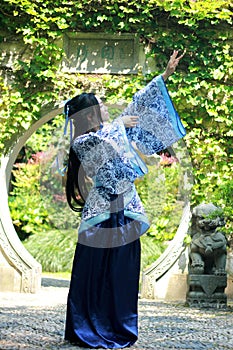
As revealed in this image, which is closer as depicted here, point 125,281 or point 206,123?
point 125,281

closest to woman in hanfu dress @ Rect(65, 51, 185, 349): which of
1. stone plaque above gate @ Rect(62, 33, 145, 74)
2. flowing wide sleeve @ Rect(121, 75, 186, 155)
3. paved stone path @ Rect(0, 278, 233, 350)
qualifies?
flowing wide sleeve @ Rect(121, 75, 186, 155)

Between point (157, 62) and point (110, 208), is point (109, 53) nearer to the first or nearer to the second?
point (157, 62)

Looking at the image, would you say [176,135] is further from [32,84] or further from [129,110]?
[32,84]

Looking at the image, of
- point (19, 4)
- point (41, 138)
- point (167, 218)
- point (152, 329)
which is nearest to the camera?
point (152, 329)

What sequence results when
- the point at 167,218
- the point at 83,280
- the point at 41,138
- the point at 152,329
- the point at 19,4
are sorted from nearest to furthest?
the point at 83,280 → the point at 152,329 → the point at 19,4 → the point at 167,218 → the point at 41,138

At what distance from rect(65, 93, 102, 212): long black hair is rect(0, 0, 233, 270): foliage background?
9.48 ft

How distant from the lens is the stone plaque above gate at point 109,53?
6.75 metres

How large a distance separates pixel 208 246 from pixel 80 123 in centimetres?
248

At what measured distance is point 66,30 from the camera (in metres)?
6.71

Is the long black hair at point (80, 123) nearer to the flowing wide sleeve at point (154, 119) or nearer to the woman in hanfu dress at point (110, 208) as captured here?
the woman in hanfu dress at point (110, 208)

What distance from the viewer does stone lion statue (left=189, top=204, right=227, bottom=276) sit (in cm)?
594

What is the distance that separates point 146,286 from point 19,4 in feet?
9.22

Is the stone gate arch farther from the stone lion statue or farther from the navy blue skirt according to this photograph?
the navy blue skirt

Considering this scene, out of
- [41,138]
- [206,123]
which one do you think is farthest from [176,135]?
[41,138]
